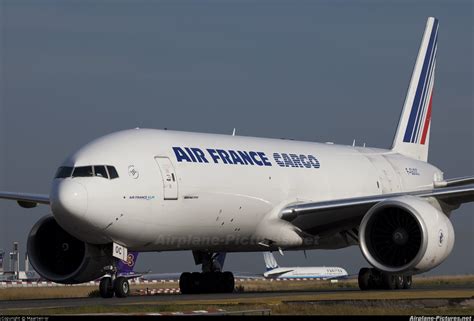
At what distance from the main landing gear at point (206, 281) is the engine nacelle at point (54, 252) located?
377cm

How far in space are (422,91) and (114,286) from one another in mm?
18091

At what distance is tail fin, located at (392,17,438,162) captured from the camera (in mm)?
38125

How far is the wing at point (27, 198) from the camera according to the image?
29.6 meters

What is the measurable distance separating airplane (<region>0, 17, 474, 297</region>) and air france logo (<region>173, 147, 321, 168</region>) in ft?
0.13

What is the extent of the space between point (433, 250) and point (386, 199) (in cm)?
192

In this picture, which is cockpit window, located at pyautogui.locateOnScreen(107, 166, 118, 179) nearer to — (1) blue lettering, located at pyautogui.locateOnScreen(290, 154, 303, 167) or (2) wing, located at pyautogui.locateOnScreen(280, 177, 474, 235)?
(2) wing, located at pyautogui.locateOnScreen(280, 177, 474, 235)

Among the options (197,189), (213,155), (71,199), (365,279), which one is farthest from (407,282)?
(71,199)

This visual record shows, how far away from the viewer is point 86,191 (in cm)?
2423

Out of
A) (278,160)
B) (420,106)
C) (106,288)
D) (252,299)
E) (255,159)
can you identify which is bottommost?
(252,299)

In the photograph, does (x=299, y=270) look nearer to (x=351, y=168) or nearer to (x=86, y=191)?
(x=351, y=168)

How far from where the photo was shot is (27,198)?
29938 millimetres

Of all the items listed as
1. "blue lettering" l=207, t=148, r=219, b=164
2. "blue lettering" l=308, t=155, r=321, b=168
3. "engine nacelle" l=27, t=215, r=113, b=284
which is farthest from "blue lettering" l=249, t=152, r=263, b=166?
"engine nacelle" l=27, t=215, r=113, b=284

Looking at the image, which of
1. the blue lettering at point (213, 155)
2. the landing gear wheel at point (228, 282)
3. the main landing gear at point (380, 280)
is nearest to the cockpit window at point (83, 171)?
the blue lettering at point (213, 155)

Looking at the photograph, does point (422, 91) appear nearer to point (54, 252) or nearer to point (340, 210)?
point (340, 210)
